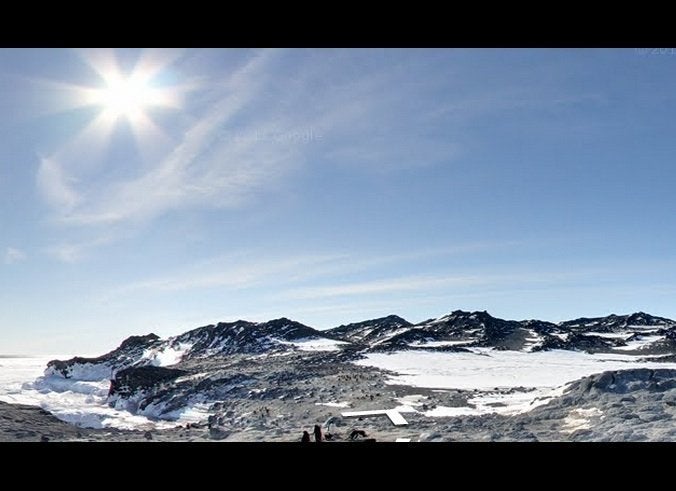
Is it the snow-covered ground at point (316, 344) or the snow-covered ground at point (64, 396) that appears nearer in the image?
the snow-covered ground at point (64, 396)

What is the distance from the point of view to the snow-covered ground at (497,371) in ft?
8.13

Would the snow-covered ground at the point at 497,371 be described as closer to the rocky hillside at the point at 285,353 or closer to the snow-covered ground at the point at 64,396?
the rocky hillside at the point at 285,353

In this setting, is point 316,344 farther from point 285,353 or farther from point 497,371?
point 497,371

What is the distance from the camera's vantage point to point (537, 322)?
2717 millimetres

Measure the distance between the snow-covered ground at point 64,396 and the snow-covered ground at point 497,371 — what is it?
1.38 meters

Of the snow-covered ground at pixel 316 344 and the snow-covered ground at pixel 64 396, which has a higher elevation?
the snow-covered ground at pixel 316 344

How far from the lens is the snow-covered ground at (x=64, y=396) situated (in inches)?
89.8

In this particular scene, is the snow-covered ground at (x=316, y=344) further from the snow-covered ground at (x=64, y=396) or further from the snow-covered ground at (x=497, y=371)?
the snow-covered ground at (x=64, y=396)

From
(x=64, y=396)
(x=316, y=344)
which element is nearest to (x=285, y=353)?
(x=316, y=344)

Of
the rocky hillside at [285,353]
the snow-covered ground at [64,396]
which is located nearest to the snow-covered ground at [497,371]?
the rocky hillside at [285,353]

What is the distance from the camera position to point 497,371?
2793mm

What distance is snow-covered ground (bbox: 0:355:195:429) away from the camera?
89.8 inches
